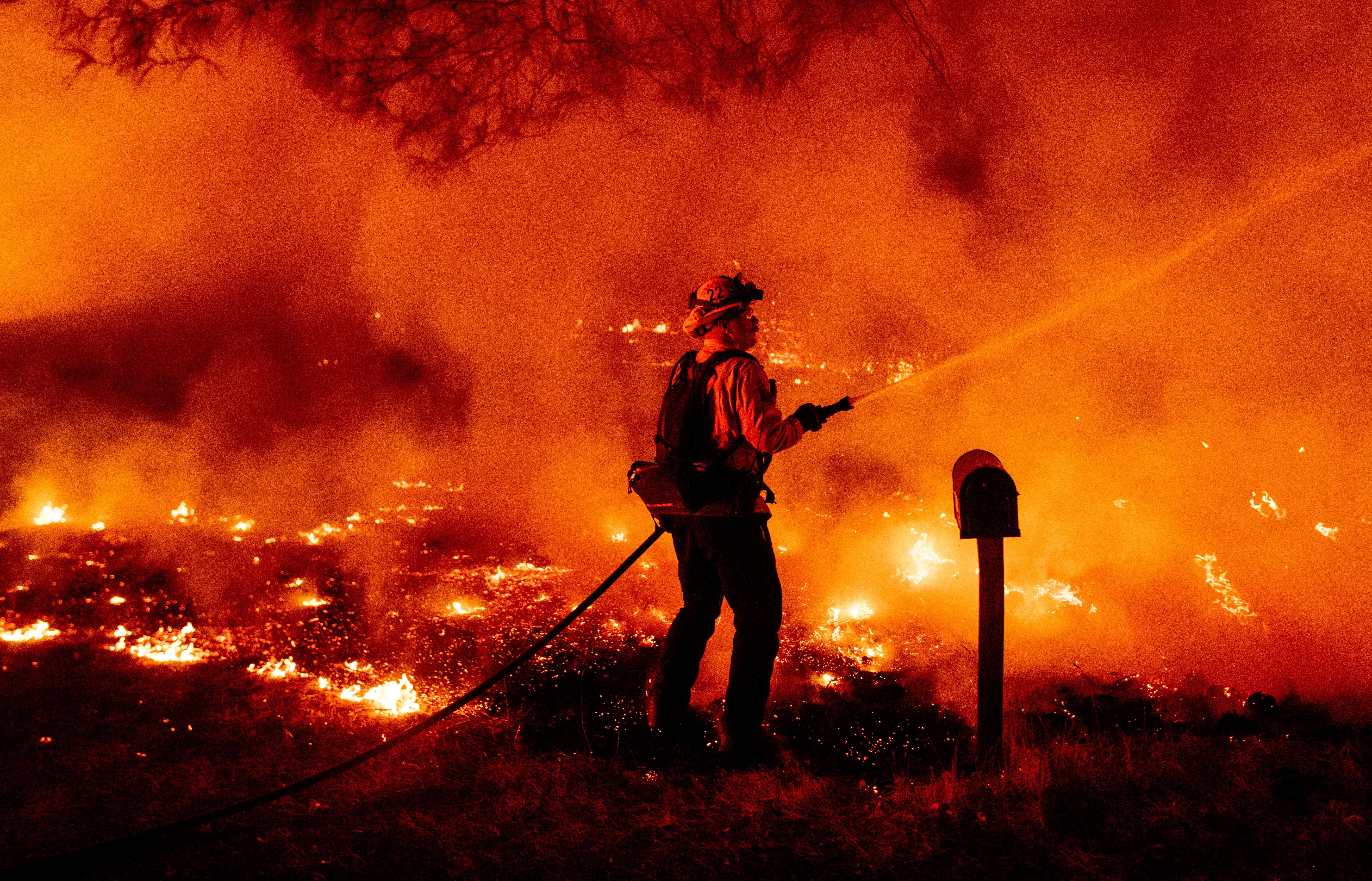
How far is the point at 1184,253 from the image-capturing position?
4.84 metres

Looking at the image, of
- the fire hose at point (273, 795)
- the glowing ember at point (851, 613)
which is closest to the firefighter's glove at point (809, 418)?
the fire hose at point (273, 795)

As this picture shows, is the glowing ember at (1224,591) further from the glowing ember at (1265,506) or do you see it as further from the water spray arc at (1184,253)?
the water spray arc at (1184,253)

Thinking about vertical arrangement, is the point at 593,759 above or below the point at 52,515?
below

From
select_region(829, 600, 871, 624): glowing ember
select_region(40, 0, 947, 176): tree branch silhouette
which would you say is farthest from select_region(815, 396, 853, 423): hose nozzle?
select_region(40, 0, 947, 176): tree branch silhouette

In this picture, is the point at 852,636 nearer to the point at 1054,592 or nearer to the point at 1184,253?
the point at 1054,592

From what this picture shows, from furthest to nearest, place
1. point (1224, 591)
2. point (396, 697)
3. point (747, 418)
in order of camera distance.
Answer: point (1224, 591), point (396, 697), point (747, 418)

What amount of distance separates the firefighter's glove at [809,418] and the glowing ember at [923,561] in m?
2.44

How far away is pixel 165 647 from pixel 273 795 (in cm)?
192

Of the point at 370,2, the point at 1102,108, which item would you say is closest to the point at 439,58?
the point at 370,2

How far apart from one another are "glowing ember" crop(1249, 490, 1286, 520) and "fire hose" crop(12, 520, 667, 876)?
385 cm

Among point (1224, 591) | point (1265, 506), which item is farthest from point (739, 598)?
point (1265, 506)

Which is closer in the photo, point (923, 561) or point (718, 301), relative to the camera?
point (718, 301)

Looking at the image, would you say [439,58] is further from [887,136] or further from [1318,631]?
[1318,631]

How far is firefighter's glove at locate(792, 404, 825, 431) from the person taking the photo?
107 inches
